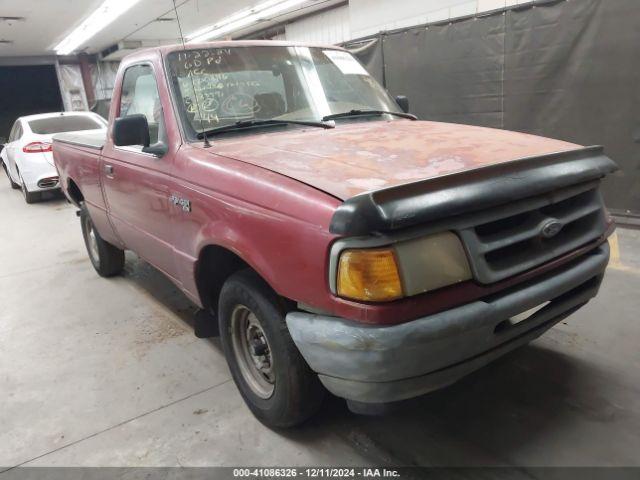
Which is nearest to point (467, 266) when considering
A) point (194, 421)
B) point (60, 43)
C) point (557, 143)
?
point (557, 143)

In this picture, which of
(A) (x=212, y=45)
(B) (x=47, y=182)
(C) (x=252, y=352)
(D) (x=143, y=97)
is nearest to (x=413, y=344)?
(C) (x=252, y=352)

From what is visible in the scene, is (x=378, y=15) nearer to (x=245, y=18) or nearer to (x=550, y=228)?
(x=245, y=18)

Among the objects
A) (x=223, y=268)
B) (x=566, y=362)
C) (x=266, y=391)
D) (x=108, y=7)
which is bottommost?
(x=566, y=362)

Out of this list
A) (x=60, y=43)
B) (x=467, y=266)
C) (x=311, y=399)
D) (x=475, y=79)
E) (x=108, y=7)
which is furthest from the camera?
(x=60, y=43)

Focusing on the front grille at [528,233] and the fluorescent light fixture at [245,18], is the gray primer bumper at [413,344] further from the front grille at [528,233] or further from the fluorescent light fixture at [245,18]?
the fluorescent light fixture at [245,18]

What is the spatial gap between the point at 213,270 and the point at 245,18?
1401 cm

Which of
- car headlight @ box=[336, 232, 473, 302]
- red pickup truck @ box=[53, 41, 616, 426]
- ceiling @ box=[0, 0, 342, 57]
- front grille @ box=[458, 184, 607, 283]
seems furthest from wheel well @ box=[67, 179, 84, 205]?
ceiling @ box=[0, 0, 342, 57]

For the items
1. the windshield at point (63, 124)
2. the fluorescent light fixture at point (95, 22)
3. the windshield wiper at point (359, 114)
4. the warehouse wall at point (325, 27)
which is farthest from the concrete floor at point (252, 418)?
the fluorescent light fixture at point (95, 22)

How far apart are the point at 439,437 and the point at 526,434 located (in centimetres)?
39

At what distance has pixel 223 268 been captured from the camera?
107 inches

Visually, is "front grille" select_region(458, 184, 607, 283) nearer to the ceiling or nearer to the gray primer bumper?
the gray primer bumper

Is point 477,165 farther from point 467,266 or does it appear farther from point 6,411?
point 6,411

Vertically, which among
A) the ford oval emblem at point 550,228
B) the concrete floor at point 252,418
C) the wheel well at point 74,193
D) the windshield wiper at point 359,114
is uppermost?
the windshield wiper at point 359,114

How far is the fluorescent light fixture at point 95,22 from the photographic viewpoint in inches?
502
